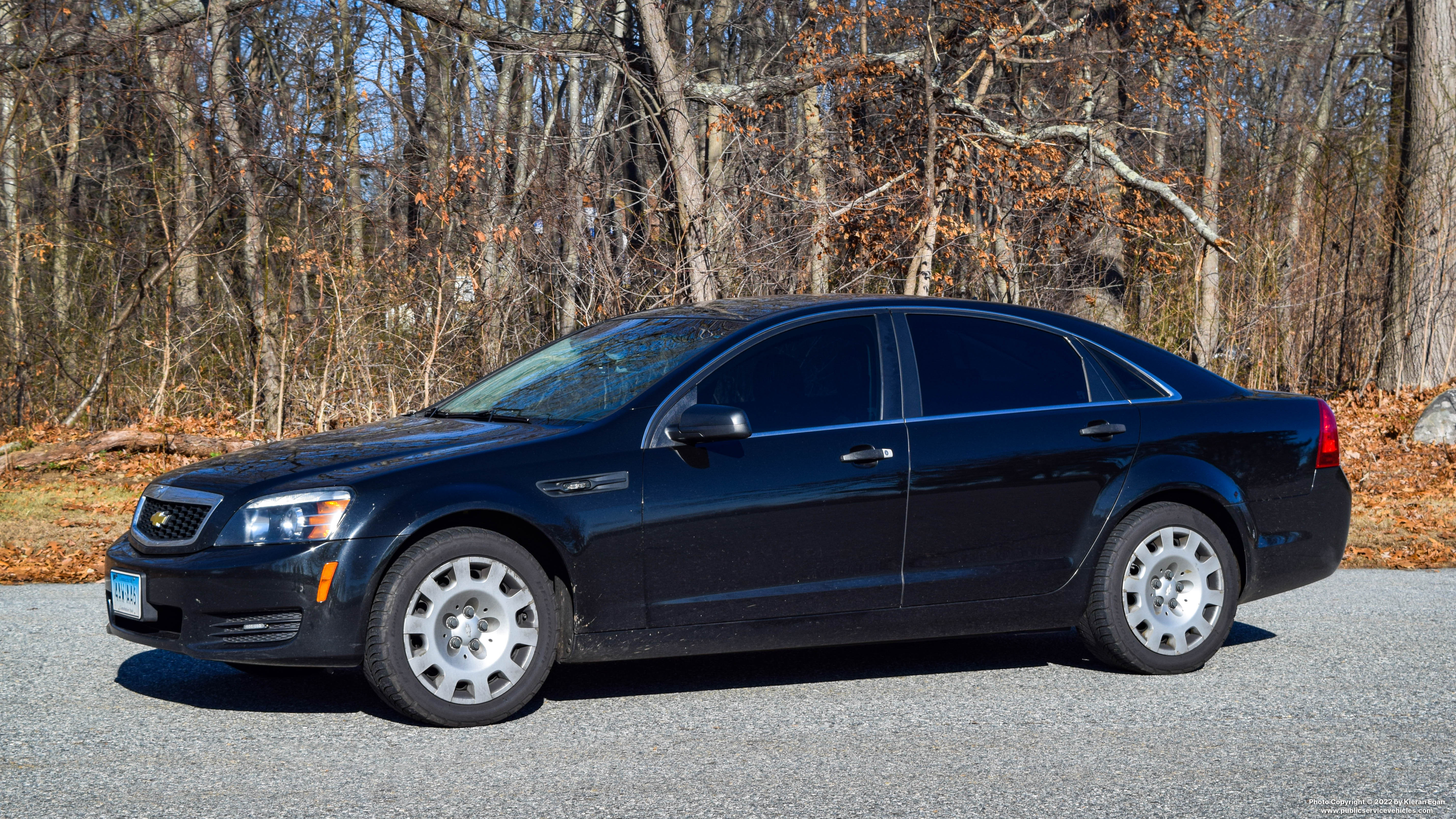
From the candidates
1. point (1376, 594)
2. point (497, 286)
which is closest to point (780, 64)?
point (497, 286)

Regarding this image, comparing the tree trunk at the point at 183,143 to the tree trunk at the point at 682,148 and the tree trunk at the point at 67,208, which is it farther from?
the tree trunk at the point at 682,148

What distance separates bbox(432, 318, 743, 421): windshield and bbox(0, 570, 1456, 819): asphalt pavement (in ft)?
4.00

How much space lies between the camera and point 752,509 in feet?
17.5

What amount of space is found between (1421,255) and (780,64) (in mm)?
8272

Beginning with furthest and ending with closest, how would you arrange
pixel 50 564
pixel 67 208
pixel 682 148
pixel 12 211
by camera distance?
pixel 67 208
pixel 682 148
pixel 12 211
pixel 50 564

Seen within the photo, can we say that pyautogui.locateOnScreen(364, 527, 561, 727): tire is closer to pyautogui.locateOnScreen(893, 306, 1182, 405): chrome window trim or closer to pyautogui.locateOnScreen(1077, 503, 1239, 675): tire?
pyautogui.locateOnScreen(893, 306, 1182, 405): chrome window trim

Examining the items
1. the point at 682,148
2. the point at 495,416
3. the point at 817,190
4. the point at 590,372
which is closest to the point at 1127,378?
the point at 590,372

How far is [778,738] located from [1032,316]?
8.11 feet

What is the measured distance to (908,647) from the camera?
6785mm

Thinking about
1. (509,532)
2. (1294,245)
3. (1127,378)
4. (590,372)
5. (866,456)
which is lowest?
(509,532)

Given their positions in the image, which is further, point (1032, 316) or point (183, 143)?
point (183, 143)

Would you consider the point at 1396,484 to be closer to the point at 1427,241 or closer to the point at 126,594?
the point at 1427,241

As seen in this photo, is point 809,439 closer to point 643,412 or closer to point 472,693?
point 643,412

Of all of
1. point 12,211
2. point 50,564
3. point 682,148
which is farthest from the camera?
point 682,148
